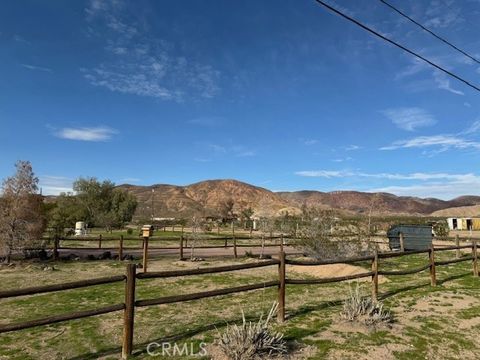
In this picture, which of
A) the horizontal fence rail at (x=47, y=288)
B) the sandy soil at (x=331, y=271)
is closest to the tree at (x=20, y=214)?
the sandy soil at (x=331, y=271)

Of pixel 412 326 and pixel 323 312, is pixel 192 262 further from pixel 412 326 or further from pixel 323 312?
pixel 412 326

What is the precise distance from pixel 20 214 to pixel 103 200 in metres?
46.7

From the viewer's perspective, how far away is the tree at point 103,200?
59.3 meters

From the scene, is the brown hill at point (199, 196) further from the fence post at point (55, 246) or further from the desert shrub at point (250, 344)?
the desert shrub at point (250, 344)

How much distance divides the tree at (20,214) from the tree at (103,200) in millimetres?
41356

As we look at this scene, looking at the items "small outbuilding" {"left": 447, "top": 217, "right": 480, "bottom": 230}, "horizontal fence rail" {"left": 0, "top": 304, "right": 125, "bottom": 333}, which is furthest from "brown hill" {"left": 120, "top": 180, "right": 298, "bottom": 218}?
"horizontal fence rail" {"left": 0, "top": 304, "right": 125, "bottom": 333}

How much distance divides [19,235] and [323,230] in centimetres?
1265

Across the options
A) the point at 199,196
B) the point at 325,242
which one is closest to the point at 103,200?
the point at 325,242

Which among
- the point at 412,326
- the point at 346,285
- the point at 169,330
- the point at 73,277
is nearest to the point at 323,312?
the point at 412,326

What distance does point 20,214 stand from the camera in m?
16.7

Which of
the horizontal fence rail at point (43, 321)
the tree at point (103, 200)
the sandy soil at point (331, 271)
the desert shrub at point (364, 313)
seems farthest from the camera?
the tree at point (103, 200)

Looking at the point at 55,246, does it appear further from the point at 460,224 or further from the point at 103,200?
the point at 460,224

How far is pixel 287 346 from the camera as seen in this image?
6207mm

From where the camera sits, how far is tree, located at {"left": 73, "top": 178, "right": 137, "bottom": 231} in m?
59.3
